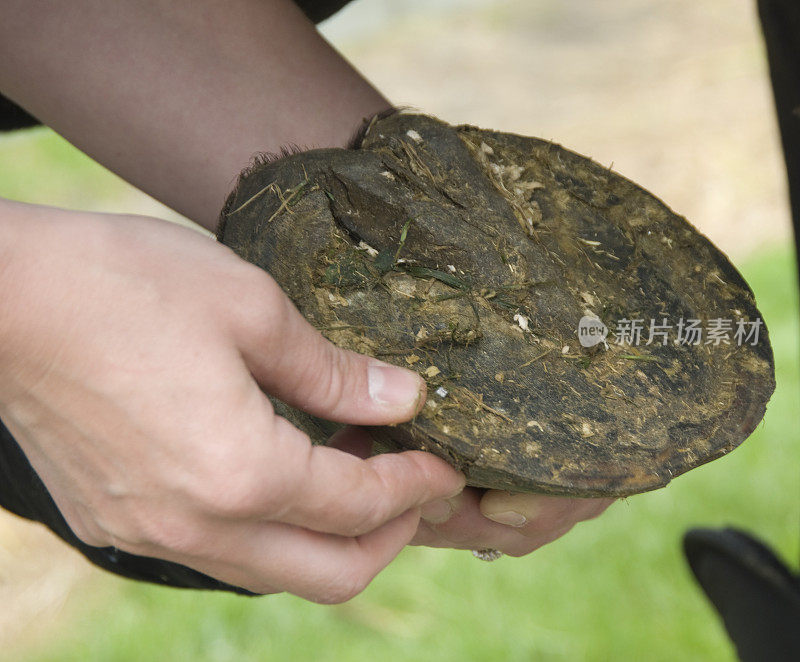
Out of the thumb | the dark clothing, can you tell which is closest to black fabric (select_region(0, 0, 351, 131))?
the dark clothing

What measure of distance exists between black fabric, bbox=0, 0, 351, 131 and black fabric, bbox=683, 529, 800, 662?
175cm

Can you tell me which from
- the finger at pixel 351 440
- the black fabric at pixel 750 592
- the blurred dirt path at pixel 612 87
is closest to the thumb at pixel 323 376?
the finger at pixel 351 440

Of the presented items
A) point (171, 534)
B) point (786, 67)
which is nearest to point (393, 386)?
point (171, 534)

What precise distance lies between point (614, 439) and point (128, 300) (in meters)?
0.64

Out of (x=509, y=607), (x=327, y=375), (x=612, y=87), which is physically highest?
(x=612, y=87)

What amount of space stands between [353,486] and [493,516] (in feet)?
1.19

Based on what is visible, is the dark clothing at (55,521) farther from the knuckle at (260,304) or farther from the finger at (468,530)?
the knuckle at (260,304)

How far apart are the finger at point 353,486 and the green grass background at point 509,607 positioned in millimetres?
1727

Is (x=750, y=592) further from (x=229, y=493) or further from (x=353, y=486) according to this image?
(x=229, y=493)

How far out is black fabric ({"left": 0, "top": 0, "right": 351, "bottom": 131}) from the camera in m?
1.69

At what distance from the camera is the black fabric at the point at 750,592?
2.30 metres

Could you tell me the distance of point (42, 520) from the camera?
149cm

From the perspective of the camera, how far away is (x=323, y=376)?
1.03 meters

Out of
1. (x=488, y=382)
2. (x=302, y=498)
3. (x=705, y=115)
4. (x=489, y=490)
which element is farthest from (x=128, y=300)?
(x=705, y=115)
